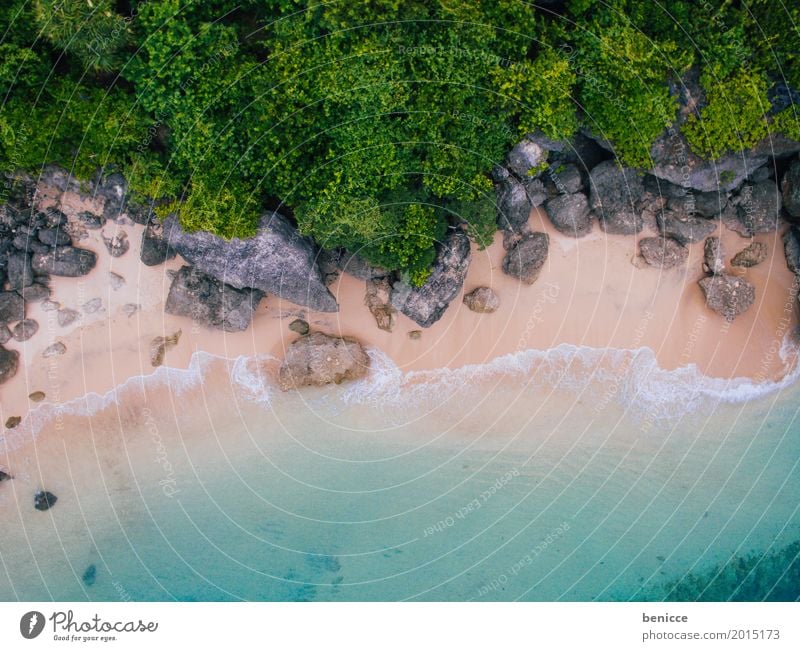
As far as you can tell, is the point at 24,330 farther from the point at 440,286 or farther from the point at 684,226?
the point at 684,226

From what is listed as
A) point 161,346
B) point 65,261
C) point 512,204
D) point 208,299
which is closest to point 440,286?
point 512,204

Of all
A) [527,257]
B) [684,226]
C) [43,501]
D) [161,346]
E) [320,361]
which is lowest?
[43,501]

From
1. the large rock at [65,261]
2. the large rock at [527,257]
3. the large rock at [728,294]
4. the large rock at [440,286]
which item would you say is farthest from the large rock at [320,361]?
the large rock at [728,294]

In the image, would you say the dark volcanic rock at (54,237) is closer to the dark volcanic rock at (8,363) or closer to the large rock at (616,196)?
the dark volcanic rock at (8,363)

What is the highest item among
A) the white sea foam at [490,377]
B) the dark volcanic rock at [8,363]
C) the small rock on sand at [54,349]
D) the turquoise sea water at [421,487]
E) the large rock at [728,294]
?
the large rock at [728,294]

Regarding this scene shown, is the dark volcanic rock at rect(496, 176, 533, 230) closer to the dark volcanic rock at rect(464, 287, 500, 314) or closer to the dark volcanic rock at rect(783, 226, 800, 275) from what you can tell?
the dark volcanic rock at rect(464, 287, 500, 314)

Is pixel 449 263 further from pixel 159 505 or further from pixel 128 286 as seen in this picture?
pixel 159 505
